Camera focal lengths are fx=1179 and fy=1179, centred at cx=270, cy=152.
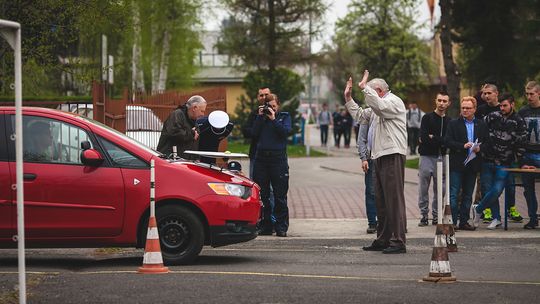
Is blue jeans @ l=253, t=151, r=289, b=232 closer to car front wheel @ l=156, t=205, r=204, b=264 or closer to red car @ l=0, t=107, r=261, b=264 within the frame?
red car @ l=0, t=107, r=261, b=264

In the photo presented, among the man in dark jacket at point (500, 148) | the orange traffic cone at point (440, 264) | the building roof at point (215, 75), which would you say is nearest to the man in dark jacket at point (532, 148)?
the man in dark jacket at point (500, 148)

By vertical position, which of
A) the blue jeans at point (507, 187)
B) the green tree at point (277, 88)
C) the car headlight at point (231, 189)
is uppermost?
the green tree at point (277, 88)

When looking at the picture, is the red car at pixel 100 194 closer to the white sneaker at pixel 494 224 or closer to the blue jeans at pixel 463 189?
the blue jeans at pixel 463 189

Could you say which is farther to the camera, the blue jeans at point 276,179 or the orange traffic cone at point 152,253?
the blue jeans at point 276,179

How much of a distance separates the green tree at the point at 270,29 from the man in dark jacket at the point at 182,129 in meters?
33.8

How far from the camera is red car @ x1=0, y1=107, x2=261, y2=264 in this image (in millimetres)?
11648

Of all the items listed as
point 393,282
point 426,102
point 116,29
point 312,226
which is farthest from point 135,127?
point 426,102

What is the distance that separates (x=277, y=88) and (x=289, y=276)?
36629mm

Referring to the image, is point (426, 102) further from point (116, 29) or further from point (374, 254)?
point (374, 254)

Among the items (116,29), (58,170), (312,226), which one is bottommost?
(312,226)

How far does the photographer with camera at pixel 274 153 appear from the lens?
1508cm

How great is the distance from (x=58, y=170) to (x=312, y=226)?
5722 mm

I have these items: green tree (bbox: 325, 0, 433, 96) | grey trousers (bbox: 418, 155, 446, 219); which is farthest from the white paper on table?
green tree (bbox: 325, 0, 433, 96)

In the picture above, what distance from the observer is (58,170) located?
38.4 ft
